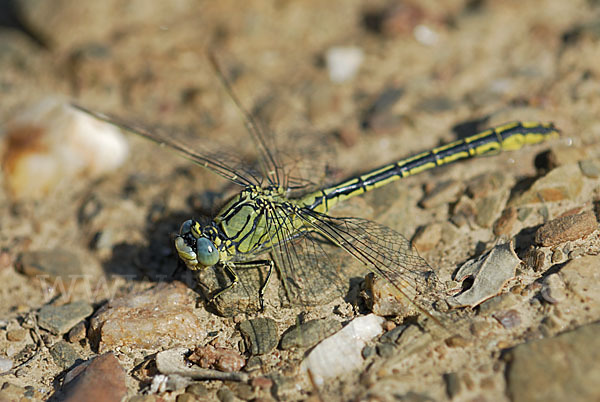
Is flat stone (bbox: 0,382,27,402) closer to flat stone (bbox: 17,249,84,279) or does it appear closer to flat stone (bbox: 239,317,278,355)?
flat stone (bbox: 17,249,84,279)

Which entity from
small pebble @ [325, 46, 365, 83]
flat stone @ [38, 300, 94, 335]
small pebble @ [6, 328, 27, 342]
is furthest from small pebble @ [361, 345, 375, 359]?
small pebble @ [325, 46, 365, 83]

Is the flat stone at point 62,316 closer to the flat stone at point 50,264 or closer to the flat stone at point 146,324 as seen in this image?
the flat stone at point 146,324

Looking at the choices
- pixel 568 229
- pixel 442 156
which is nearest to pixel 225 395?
pixel 568 229

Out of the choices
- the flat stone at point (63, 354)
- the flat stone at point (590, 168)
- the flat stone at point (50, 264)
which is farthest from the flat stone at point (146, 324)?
the flat stone at point (590, 168)

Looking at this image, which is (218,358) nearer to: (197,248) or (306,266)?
(197,248)

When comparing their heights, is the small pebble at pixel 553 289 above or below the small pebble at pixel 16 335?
below

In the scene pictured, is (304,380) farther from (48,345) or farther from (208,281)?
(48,345)


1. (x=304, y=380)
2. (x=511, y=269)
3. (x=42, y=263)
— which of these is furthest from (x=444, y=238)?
(x=42, y=263)
